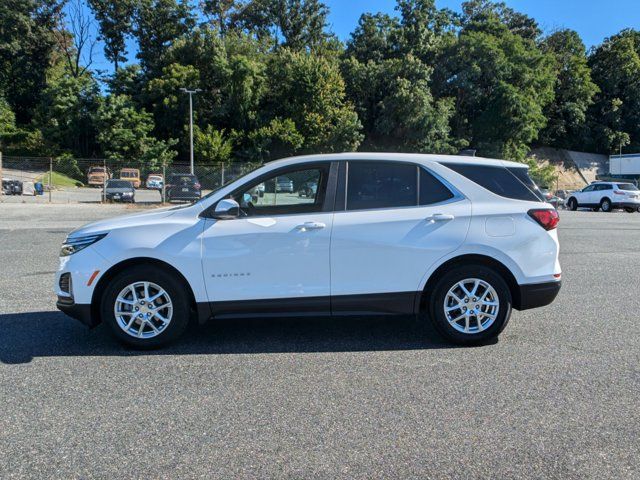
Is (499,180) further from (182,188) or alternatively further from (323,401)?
(182,188)

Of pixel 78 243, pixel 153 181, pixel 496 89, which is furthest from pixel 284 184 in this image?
pixel 496 89

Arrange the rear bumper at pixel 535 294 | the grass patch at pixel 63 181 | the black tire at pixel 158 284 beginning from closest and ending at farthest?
the black tire at pixel 158 284 < the rear bumper at pixel 535 294 < the grass patch at pixel 63 181

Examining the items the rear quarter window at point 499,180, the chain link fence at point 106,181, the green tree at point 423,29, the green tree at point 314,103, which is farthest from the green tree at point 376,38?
the rear quarter window at point 499,180

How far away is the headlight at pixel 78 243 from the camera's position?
4.65 metres

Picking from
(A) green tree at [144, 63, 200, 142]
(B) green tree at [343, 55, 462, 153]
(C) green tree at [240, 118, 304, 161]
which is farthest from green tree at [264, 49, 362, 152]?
(A) green tree at [144, 63, 200, 142]

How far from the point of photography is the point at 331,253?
4.68m

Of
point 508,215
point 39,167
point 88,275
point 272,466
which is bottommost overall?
point 272,466

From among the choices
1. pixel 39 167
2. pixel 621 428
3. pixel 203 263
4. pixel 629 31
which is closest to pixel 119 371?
pixel 203 263

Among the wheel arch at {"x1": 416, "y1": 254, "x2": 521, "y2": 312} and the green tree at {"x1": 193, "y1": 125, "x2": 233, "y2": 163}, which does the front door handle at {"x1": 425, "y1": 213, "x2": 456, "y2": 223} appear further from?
the green tree at {"x1": 193, "y1": 125, "x2": 233, "y2": 163}

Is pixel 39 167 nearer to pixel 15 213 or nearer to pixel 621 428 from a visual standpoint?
pixel 15 213

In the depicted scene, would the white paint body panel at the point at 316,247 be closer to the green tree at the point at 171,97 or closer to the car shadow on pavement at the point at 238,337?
the car shadow on pavement at the point at 238,337

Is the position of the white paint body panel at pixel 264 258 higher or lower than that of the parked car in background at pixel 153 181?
lower

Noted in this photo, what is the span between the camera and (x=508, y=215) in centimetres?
487

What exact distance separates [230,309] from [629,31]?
3401 inches
